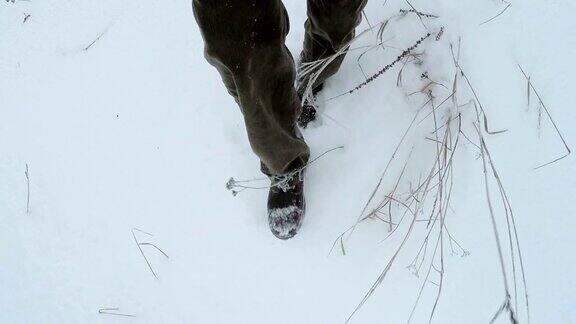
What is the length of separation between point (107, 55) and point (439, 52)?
127cm

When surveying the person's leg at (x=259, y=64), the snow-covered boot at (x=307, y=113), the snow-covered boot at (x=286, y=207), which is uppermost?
the person's leg at (x=259, y=64)

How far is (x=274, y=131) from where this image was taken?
41.1 inches

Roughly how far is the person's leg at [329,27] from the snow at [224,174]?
162mm

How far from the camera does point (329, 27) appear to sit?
3.78ft

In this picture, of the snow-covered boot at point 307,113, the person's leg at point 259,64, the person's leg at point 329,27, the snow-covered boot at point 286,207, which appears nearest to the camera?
the person's leg at point 259,64

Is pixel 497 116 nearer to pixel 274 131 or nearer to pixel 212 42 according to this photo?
pixel 274 131

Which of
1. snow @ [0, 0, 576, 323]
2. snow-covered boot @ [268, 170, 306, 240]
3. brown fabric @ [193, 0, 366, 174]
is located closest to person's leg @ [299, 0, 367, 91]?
brown fabric @ [193, 0, 366, 174]

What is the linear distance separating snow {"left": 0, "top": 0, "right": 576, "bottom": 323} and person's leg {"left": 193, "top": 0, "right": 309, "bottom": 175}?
1.01 ft

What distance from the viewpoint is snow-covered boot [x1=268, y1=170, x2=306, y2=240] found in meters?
1.27

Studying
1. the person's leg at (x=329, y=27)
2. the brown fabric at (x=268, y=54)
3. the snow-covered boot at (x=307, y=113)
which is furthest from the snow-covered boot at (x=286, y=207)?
the person's leg at (x=329, y=27)

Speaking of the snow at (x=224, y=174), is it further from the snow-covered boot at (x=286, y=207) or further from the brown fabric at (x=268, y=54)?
the brown fabric at (x=268, y=54)

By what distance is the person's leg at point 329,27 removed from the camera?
1.08 m

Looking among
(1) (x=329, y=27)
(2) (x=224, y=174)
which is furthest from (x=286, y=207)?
(1) (x=329, y=27)

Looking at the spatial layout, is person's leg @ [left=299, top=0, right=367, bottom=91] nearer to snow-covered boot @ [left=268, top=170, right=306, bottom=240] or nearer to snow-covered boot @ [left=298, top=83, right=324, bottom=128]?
snow-covered boot @ [left=298, top=83, right=324, bottom=128]
